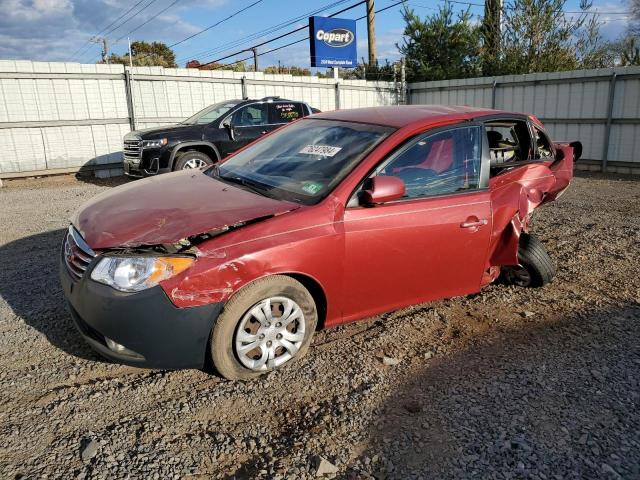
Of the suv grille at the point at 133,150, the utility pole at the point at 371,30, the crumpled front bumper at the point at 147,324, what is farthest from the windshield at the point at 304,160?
the utility pole at the point at 371,30

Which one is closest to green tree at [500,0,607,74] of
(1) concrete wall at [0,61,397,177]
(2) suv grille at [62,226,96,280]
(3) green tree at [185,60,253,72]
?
(1) concrete wall at [0,61,397,177]

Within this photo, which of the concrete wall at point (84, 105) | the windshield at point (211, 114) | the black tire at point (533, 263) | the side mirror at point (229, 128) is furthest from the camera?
the concrete wall at point (84, 105)

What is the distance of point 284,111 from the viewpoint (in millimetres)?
10945

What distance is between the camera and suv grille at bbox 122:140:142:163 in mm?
9836

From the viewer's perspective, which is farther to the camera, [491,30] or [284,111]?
[491,30]

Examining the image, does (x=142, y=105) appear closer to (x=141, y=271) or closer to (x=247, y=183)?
(x=247, y=183)

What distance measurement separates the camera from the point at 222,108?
10648 mm

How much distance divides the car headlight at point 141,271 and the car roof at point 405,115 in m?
1.92

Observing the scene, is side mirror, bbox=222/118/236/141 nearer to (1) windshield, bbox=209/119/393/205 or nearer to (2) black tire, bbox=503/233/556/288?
(1) windshield, bbox=209/119/393/205

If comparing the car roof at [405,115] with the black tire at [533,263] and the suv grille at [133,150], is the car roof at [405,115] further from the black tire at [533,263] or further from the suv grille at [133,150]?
the suv grille at [133,150]

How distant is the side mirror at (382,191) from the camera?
129 inches

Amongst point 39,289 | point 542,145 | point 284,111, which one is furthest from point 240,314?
point 284,111

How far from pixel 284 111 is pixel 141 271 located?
8.62 meters

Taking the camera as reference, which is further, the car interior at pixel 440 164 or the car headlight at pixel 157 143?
the car headlight at pixel 157 143
